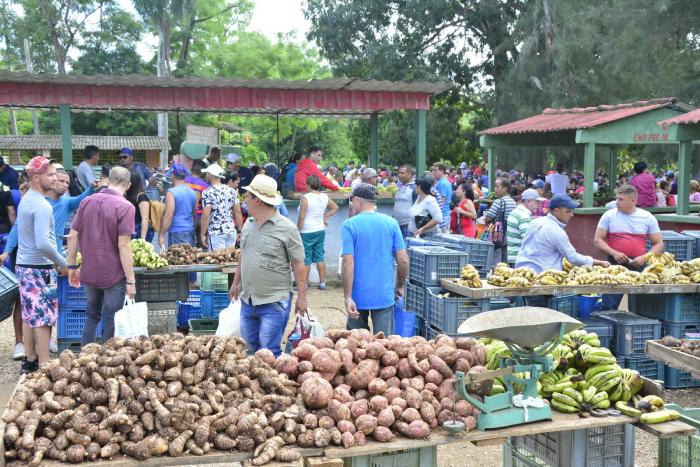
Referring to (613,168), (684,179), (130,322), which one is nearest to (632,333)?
(130,322)

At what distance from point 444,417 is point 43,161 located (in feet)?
15.4

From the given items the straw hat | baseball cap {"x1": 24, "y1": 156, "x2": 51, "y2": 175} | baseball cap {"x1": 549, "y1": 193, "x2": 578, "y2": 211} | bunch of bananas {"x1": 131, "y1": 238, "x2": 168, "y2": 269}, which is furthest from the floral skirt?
baseball cap {"x1": 549, "y1": 193, "x2": 578, "y2": 211}

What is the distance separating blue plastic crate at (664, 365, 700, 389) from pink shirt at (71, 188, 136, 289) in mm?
5579

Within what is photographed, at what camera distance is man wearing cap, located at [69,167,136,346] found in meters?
6.12

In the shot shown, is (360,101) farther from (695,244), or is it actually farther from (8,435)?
(8,435)

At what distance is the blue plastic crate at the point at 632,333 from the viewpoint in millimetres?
6992

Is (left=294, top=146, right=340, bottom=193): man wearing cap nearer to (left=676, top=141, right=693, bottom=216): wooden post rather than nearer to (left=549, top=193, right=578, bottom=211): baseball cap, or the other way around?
(left=549, top=193, right=578, bottom=211): baseball cap

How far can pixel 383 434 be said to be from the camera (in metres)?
3.56

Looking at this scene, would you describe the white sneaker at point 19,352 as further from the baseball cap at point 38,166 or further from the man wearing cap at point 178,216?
the baseball cap at point 38,166

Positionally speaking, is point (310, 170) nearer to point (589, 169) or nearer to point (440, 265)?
Answer: point (440, 265)

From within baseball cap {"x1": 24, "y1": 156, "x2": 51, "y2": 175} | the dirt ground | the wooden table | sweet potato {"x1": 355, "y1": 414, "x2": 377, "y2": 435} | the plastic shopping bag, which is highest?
baseball cap {"x1": 24, "y1": 156, "x2": 51, "y2": 175}

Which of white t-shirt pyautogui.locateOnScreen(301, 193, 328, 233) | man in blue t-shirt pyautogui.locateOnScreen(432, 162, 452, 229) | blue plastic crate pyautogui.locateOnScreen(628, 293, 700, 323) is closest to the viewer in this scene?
blue plastic crate pyautogui.locateOnScreen(628, 293, 700, 323)

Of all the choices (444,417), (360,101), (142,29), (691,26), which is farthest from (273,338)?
(142,29)

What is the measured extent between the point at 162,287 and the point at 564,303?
4704 millimetres
